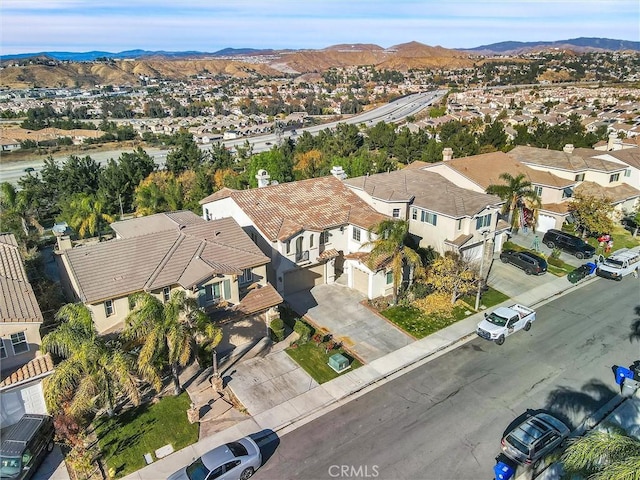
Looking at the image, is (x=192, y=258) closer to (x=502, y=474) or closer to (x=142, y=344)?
(x=142, y=344)

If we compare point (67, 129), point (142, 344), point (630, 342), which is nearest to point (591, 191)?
point (630, 342)

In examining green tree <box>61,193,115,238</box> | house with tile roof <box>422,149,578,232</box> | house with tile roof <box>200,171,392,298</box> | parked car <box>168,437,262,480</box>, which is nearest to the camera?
parked car <box>168,437,262,480</box>

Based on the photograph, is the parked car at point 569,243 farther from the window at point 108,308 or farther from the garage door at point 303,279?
the window at point 108,308

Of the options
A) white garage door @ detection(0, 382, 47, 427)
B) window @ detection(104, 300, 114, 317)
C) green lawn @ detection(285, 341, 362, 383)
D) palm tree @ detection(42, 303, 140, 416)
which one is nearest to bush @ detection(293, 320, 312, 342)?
green lawn @ detection(285, 341, 362, 383)

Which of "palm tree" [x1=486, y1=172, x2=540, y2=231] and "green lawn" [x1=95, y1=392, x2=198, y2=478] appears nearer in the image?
"green lawn" [x1=95, y1=392, x2=198, y2=478]

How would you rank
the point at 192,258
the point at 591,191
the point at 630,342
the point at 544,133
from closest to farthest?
the point at 192,258 → the point at 630,342 → the point at 591,191 → the point at 544,133

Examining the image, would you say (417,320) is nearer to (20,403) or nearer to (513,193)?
(513,193)

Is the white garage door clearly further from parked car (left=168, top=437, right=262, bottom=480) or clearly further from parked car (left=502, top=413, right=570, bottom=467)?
parked car (left=502, top=413, right=570, bottom=467)

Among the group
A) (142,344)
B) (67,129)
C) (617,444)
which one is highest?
(617,444)
